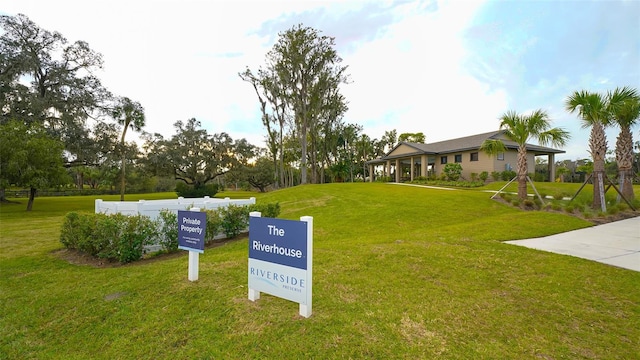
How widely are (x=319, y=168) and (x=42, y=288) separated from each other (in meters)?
45.6

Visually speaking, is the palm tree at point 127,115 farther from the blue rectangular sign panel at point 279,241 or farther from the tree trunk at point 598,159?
the tree trunk at point 598,159

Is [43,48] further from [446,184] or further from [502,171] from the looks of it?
[502,171]

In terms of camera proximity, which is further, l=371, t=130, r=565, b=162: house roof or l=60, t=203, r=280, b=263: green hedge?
l=371, t=130, r=565, b=162: house roof

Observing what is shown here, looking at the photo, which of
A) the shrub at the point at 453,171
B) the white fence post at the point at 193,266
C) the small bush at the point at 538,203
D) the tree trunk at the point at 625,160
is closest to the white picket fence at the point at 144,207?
the white fence post at the point at 193,266

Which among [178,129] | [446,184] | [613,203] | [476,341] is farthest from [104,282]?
[178,129]

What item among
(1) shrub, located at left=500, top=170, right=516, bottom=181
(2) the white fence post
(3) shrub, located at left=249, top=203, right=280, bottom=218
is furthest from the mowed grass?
(1) shrub, located at left=500, top=170, right=516, bottom=181

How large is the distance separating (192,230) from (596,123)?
16229 mm

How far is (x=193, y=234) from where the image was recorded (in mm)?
4426

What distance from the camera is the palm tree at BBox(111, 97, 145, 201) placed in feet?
80.2

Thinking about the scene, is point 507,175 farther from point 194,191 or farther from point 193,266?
point 194,191

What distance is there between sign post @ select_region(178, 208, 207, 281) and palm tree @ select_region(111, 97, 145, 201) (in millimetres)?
24188

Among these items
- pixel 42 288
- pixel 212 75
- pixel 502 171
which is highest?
pixel 212 75

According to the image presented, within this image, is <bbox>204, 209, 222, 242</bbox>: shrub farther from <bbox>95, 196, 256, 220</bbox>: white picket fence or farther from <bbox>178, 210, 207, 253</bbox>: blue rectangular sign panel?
<bbox>178, 210, 207, 253</bbox>: blue rectangular sign panel

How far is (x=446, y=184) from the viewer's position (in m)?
24.3
